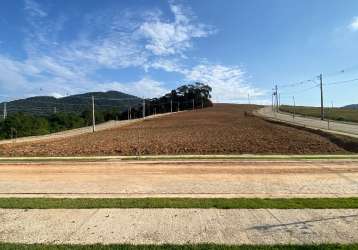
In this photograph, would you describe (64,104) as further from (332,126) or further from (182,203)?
(182,203)

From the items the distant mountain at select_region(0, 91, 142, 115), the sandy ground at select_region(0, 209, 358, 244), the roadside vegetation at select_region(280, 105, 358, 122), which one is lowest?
the sandy ground at select_region(0, 209, 358, 244)

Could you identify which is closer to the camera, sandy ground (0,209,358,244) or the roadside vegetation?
sandy ground (0,209,358,244)

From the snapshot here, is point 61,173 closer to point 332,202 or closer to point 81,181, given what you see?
point 81,181

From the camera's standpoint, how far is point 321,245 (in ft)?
21.9

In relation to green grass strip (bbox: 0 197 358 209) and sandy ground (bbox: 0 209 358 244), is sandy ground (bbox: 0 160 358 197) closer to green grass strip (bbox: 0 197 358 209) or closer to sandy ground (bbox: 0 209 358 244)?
green grass strip (bbox: 0 197 358 209)

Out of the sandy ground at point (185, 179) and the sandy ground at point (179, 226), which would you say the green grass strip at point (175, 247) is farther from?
the sandy ground at point (185, 179)

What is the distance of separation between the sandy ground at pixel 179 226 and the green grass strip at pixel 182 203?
1.16ft

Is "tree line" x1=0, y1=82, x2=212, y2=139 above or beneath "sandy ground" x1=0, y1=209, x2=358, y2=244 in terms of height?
above

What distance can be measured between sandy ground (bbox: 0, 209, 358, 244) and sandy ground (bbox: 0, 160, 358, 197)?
2.22 metres

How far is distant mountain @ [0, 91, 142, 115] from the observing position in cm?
8269

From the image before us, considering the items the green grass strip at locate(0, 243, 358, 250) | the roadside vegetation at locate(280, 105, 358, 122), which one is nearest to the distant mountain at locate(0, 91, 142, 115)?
the roadside vegetation at locate(280, 105, 358, 122)

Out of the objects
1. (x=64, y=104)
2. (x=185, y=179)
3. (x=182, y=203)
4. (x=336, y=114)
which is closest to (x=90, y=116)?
(x=64, y=104)

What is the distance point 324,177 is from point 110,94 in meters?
140

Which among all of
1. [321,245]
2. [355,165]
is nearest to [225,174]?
[355,165]
